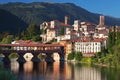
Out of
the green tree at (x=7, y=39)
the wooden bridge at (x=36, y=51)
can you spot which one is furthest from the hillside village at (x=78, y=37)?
the green tree at (x=7, y=39)

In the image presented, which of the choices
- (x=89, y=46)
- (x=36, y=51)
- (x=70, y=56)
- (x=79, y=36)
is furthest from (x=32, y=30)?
(x=70, y=56)

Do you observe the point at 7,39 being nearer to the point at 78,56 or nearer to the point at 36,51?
the point at 36,51

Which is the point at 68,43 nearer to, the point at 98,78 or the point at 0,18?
the point at 98,78

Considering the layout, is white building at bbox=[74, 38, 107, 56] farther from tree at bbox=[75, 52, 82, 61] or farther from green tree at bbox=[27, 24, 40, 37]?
green tree at bbox=[27, 24, 40, 37]

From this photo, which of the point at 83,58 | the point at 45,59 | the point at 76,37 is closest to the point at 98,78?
the point at 83,58

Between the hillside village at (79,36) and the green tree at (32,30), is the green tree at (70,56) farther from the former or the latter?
the green tree at (32,30)

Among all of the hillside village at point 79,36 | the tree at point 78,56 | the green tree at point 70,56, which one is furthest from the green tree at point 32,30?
the tree at point 78,56

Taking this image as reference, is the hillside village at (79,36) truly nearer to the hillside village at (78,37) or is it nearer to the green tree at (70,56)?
the hillside village at (78,37)

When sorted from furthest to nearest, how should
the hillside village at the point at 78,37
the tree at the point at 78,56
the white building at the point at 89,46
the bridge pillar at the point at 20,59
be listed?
the hillside village at the point at 78,37 → the white building at the point at 89,46 → the tree at the point at 78,56 → the bridge pillar at the point at 20,59

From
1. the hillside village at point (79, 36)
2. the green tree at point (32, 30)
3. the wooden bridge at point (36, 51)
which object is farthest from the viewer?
the green tree at point (32, 30)

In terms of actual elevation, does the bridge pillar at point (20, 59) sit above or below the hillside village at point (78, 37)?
below

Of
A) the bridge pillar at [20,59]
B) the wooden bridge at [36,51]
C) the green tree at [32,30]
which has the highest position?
the green tree at [32,30]

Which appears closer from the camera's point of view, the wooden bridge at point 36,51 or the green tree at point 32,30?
the wooden bridge at point 36,51

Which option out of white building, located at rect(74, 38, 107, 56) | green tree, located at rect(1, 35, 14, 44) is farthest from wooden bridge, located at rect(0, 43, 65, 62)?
green tree, located at rect(1, 35, 14, 44)
